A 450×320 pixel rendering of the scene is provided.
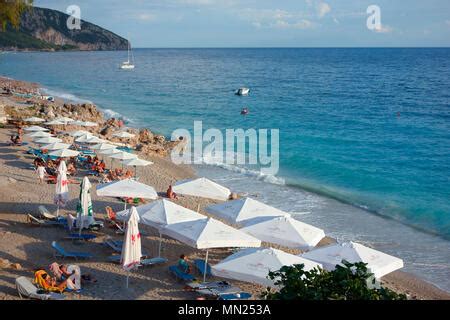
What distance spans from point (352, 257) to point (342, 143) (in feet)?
84.2

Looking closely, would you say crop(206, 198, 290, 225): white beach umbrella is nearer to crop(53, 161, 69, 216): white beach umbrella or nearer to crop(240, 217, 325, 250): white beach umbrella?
crop(240, 217, 325, 250): white beach umbrella

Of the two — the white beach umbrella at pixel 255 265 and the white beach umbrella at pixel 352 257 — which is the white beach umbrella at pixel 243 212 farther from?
the white beach umbrella at pixel 255 265

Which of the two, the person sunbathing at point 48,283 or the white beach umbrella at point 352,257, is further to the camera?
the white beach umbrella at point 352,257

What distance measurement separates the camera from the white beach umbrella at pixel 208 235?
1134 centimetres

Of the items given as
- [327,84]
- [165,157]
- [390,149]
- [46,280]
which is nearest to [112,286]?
[46,280]

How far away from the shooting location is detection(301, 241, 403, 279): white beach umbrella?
37.2ft

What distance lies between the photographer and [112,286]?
11.3 meters

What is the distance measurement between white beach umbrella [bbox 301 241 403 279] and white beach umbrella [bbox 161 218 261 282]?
1597 mm

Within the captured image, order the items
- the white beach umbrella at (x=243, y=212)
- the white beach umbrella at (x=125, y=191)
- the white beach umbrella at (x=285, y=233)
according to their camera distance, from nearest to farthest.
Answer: the white beach umbrella at (x=285, y=233) < the white beach umbrella at (x=243, y=212) < the white beach umbrella at (x=125, y=191)

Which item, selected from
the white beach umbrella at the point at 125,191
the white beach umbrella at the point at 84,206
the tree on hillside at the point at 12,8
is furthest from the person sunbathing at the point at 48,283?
the tree on hillside at the point at 12,8

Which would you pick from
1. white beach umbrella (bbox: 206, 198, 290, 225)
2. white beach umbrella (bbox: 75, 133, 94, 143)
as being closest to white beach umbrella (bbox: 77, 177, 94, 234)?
white beach umbrella (bbox: 206, 198, 290, 225)

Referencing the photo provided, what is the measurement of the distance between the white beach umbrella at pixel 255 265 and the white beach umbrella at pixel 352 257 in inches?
27.1

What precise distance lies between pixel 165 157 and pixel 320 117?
78.4ft

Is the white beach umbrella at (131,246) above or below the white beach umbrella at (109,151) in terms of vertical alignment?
below
